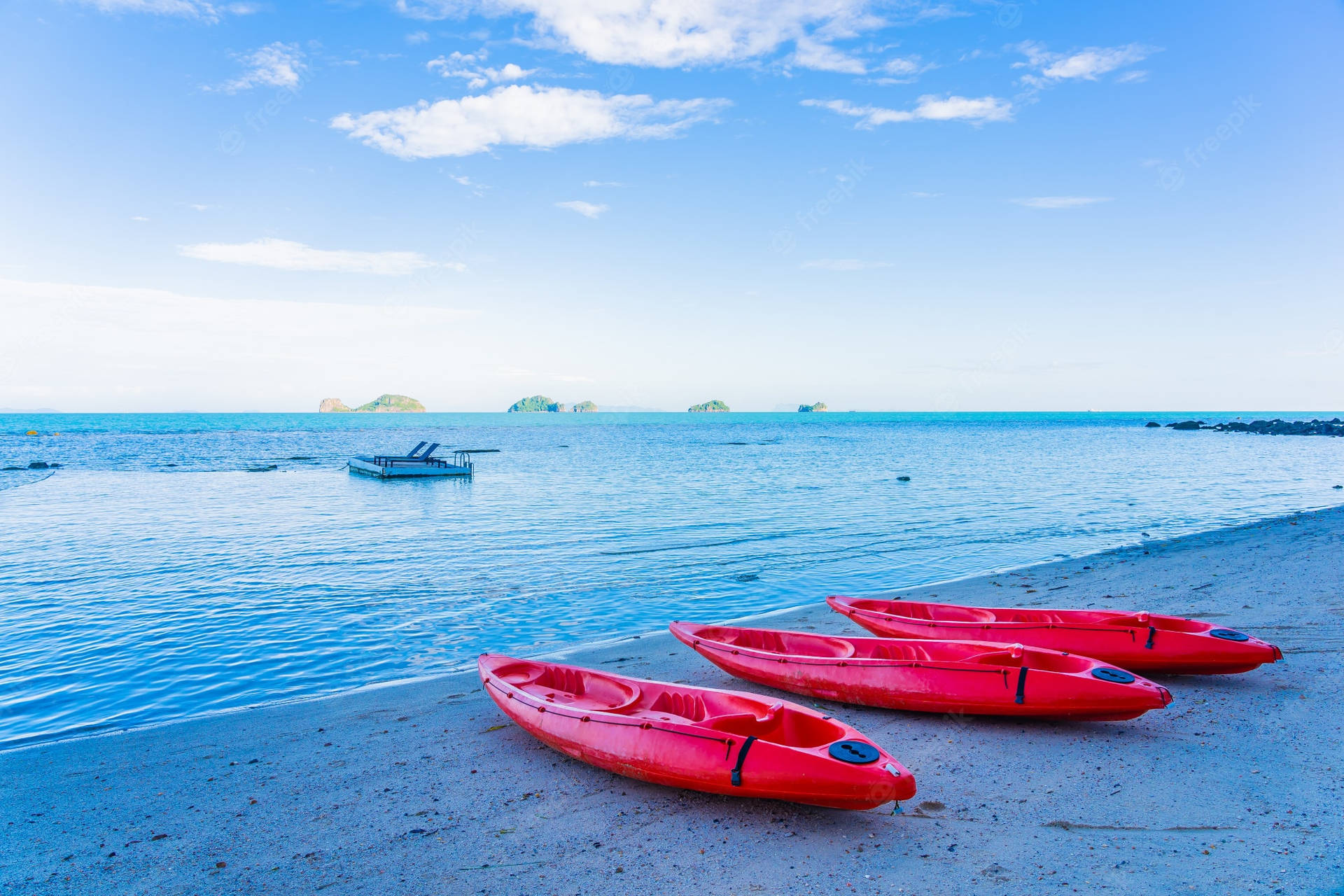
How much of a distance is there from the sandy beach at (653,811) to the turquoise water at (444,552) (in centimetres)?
197

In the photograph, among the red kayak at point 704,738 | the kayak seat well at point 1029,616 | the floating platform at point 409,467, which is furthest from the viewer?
the floating platform at point 409,467

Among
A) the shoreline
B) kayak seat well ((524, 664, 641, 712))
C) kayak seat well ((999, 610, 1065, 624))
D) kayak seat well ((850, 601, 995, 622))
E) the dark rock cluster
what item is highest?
the dark rock cluster

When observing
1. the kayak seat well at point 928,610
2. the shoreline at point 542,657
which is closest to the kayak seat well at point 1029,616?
the kayak seat well at point 928,610

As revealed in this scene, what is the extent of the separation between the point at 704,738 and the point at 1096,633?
5278mm

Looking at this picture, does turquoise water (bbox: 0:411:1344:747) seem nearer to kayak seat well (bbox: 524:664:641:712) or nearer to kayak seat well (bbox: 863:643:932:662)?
kayak seat well (bbox: 524:664:641:712)

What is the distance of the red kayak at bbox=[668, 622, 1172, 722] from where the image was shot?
20.8ft

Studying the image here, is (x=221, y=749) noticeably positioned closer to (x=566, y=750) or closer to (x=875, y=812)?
(x=566, y=750)

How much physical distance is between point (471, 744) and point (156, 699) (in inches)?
177

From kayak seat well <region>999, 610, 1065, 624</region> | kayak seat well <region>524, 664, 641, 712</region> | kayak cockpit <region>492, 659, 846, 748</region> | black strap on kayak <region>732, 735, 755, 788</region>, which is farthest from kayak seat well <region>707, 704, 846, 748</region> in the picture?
kayak seat well <region>999, 610, 1065, 624</region>

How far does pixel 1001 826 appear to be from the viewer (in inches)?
193

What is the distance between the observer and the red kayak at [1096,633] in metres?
7.33

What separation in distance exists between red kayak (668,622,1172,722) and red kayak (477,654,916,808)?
1453 millimetres

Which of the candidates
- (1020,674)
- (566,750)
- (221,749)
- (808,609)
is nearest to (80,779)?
(221,749)

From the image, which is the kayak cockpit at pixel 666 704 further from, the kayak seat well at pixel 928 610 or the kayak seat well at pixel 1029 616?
the kayak seat well at pixel 1029 616
